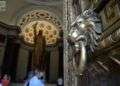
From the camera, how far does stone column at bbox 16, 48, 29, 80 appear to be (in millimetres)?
9953

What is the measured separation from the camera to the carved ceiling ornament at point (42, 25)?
35.2 feet

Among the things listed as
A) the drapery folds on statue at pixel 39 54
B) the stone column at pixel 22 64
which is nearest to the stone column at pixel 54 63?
the drapery folds on statue at pixel 39 54

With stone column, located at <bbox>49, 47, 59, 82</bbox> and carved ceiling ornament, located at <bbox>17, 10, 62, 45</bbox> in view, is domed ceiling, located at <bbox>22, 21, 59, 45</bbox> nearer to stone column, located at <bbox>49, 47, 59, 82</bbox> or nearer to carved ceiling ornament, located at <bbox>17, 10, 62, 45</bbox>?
carved ceiling ornament, located at <bbox>17, 10, 62, 45</bbox>

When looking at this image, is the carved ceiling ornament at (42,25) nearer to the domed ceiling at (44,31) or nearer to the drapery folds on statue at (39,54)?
the domed ceiling at (44,31)

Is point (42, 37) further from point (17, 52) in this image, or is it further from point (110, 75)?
point (110, 75)

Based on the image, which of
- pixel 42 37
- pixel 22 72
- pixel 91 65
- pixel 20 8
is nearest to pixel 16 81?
pixel 22 72

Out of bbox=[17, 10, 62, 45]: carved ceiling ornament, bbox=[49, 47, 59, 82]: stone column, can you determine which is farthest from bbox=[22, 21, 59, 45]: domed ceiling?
bbox=[49, 47, 59, 82]: stone column

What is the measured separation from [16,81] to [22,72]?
894mm

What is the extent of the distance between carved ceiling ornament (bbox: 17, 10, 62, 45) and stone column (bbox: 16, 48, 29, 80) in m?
0.60

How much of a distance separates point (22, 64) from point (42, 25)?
2432 millimetres

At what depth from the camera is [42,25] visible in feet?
37.3

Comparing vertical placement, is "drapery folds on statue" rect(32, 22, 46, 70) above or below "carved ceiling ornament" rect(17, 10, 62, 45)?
below

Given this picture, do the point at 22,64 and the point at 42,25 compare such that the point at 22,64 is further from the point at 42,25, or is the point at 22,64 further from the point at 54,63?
the point at 42,25

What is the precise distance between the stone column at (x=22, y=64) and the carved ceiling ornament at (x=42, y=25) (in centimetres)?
60
